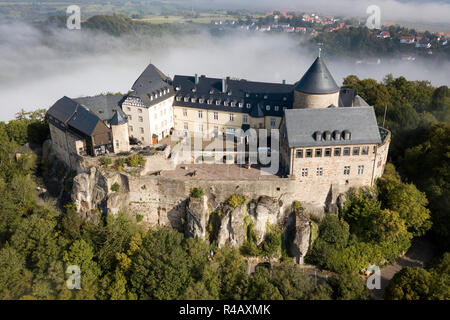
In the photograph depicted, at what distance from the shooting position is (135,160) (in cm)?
4828

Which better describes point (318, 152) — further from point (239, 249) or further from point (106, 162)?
point (106, 162)

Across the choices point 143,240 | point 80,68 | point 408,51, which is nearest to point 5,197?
point 143,240

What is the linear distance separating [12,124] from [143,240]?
37110 mm

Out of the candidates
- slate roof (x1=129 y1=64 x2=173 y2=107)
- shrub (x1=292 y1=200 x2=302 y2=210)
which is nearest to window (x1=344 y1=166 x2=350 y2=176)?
shrub (x1=292 y1=200 x2=302 y2=210)

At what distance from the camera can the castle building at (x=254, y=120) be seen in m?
46.1

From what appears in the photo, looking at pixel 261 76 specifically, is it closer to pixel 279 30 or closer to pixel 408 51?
pixel 279 30

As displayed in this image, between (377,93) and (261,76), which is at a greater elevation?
(377,93)

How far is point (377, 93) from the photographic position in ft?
219

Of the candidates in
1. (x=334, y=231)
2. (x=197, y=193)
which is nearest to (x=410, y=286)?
(x=334, y=231)

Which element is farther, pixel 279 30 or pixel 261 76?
pixel 279 30

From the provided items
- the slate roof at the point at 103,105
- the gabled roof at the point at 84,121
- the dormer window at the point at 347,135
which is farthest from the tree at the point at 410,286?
the slate roof at the point at 103,105

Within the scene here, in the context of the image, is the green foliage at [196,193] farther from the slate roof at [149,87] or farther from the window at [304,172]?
the slate roof at [149,87]

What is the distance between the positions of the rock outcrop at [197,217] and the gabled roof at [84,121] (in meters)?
16.4

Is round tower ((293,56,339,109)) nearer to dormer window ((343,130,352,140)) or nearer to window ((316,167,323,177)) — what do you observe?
dormer window ((343,130,352,140))
